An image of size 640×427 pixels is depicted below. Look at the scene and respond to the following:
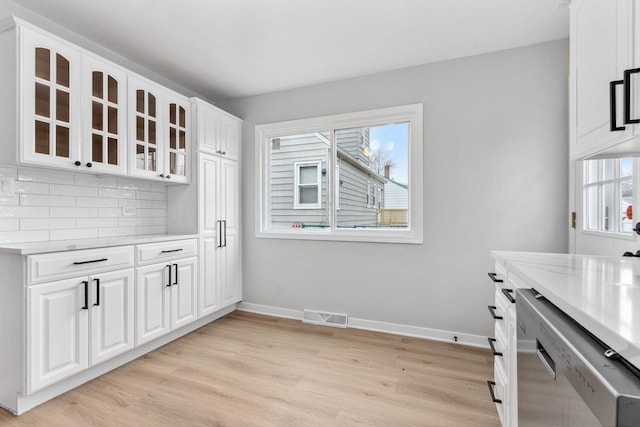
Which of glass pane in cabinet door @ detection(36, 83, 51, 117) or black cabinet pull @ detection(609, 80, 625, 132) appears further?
glass pane in cabinet door @ detection(36, 83, 51, 117)

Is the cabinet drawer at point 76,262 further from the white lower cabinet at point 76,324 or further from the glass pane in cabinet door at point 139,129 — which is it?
the glass pane in cabinet door at point 139,129

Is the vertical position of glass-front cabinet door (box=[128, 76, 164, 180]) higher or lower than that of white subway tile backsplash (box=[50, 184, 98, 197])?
higher

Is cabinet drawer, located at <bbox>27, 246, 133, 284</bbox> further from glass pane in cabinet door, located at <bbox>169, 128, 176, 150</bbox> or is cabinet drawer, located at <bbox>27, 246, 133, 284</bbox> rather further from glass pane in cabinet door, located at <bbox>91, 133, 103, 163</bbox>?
glass pane in cabinet door, located at <bbox>169, 128, 176, 150</bbox>

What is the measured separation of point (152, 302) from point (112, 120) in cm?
151

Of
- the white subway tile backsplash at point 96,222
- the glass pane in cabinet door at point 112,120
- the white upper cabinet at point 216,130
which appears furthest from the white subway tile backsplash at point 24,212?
the white upper cabinet at point 216,130

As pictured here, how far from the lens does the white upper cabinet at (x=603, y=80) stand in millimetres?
1004

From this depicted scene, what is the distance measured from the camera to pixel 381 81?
3.10 meters

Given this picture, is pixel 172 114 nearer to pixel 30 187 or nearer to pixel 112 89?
pixel 112 89

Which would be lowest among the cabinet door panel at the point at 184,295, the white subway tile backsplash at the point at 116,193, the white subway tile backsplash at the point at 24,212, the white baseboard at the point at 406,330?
the white baseboard at the point at 406,330

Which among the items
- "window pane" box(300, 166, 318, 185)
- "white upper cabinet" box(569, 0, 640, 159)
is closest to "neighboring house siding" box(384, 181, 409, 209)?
"window pane" box(300, 166, 318, 185)

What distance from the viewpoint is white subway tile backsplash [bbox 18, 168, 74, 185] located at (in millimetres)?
2117

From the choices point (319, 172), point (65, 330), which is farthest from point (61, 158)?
point (319, 172)

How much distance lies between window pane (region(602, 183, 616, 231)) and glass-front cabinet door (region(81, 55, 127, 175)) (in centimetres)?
355

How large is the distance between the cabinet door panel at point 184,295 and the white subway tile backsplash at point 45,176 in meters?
1.06
